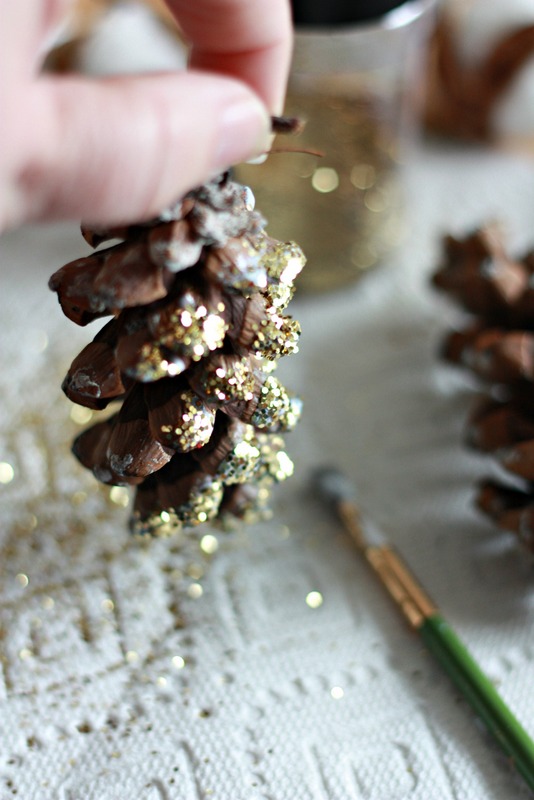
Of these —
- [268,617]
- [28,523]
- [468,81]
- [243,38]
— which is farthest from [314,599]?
[468,81]

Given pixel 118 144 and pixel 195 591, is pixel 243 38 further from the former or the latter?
pixel 195 591

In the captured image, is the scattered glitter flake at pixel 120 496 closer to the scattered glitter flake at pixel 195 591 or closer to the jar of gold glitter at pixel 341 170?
the scattered glitter flake at pixel 195 591

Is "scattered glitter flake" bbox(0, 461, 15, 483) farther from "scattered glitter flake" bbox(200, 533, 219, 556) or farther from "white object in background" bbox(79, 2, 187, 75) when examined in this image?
"white object in background" bbox(79, 2, 187, 75)

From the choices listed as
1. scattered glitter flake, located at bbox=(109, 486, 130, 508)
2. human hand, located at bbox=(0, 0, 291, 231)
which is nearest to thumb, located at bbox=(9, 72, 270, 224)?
human hand, located at bbox=(0, 0, 291, 231)

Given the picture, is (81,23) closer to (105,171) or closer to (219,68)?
(219,68)

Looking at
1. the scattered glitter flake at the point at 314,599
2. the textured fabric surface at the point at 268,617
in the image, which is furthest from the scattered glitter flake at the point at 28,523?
the scattered glitter flake at the point at 314,599

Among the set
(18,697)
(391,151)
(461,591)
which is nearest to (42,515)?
(18,697)
